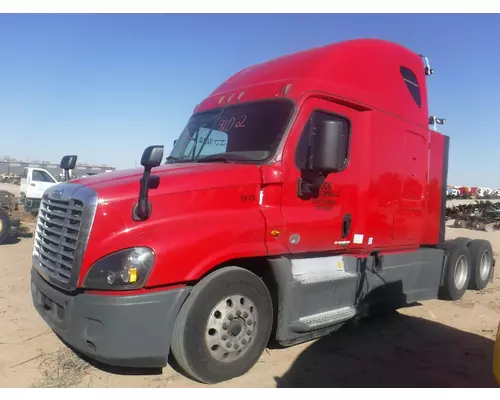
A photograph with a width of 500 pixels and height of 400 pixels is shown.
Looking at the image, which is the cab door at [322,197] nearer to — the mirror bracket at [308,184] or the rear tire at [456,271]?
the mirror bracket at [308,184]

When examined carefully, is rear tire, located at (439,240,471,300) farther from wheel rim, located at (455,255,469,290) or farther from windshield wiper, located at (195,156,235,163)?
windshield wiper, located at (195,156,235,163)

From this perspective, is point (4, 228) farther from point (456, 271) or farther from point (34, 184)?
point (456, 271)

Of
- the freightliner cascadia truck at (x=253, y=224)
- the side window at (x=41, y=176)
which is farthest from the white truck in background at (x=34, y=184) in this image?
the freightliner cascadia truck at (x=253, y=224)

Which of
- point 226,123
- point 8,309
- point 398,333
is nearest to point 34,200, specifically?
point 8,309

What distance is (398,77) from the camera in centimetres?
589

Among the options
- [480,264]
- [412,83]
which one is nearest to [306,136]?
[412,83]

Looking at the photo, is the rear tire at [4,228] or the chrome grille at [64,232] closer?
the chrome grille at [64,232]

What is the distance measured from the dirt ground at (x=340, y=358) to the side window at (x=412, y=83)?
10.6 ft

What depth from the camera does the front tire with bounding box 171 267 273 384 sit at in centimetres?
355

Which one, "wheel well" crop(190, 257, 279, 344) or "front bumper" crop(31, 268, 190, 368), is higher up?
"wheel well" crop(190, 257, 279, 344)

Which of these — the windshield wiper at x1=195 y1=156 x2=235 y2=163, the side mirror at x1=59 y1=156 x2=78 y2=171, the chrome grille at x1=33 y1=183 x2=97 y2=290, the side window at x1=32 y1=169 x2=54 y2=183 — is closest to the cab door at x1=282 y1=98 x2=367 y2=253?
the windshield wiper at x1=195 y1=156 x2=235 y2=163

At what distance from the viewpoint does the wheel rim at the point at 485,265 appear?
785 cm

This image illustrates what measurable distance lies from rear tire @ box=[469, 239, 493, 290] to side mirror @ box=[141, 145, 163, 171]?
6566mm

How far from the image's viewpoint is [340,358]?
14.6 feet
